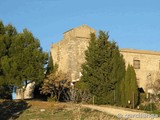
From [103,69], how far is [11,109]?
13182 mm

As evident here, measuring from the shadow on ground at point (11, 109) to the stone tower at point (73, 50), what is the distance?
542 inches

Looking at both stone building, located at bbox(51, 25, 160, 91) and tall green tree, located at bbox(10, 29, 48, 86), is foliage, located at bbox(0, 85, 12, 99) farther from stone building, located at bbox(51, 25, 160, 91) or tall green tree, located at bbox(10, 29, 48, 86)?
stone building, located at bbox(51, 25, 160, 91)

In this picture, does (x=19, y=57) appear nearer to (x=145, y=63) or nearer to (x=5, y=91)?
(x=5, y=91)

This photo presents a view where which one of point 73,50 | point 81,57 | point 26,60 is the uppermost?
point 73,50

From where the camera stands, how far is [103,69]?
4078cm

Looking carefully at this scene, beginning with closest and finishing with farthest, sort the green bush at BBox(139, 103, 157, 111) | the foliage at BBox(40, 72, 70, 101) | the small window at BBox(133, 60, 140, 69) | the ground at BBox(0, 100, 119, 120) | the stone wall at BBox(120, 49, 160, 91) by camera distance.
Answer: the ground at BBox(0, 100, 119, 120) → the green bush at BBox(139, 103, 157, 111) → the foliage at BBox(40, 72, 70, 101) → the stone wall at BBox(120, 49, 160, 91) → the small window at BBox(133, 60, 140, 69)

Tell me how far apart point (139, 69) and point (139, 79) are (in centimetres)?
149

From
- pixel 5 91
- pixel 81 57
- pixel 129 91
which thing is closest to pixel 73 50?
pixel 81 57

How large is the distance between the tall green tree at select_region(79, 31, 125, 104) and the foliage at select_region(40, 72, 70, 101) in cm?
214

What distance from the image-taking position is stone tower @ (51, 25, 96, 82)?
48.2 meters

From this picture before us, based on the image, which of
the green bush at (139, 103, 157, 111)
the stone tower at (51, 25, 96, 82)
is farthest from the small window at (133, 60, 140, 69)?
the green bush at (139, 103, 157, 111)

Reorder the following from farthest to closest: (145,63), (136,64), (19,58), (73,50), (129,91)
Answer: (145,63) < (136,64) < (73,50) < (129,91) < (19,58)

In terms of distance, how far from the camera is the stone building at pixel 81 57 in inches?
1912

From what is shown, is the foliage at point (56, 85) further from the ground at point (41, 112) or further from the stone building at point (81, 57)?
the ground at point (41, 112)
